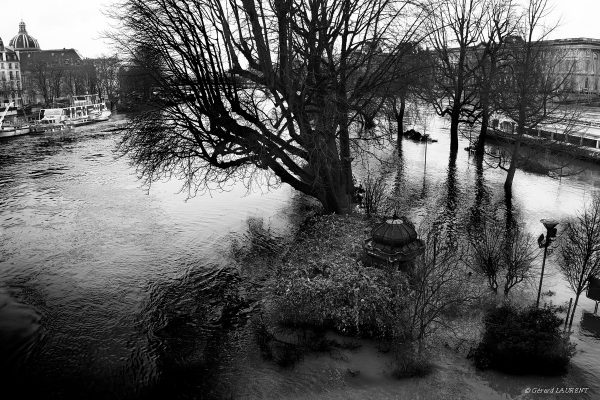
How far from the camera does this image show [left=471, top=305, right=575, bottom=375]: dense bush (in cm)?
1191

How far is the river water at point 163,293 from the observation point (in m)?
11.8

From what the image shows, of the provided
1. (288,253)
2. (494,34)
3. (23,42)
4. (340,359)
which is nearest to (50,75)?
(23,42)

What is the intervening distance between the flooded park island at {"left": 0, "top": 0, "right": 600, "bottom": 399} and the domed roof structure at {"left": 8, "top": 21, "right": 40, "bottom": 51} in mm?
111714

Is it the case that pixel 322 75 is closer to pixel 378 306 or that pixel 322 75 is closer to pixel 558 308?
pixel 378 306

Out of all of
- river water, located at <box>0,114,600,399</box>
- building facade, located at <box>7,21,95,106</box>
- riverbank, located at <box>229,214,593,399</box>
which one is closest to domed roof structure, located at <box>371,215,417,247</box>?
riverbank, located at <box>229,214,593,399</box>

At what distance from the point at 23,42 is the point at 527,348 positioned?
14599 cm

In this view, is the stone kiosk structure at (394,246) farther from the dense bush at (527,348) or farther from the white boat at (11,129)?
the white boat at (11,129)

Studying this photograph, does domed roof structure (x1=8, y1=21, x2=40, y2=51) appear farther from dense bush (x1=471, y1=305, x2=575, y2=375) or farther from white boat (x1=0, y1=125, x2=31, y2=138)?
dense bush (x1=471, y1=305, x2=575, y2=375)

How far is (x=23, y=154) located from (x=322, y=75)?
37.2 m

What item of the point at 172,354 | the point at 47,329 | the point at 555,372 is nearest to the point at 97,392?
the point at 172,354

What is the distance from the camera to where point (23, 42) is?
12638 centimetres

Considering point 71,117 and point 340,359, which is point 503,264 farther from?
point 71,117

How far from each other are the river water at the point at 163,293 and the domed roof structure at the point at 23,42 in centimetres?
11279

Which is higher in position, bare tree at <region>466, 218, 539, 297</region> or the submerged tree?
the submerged tree
